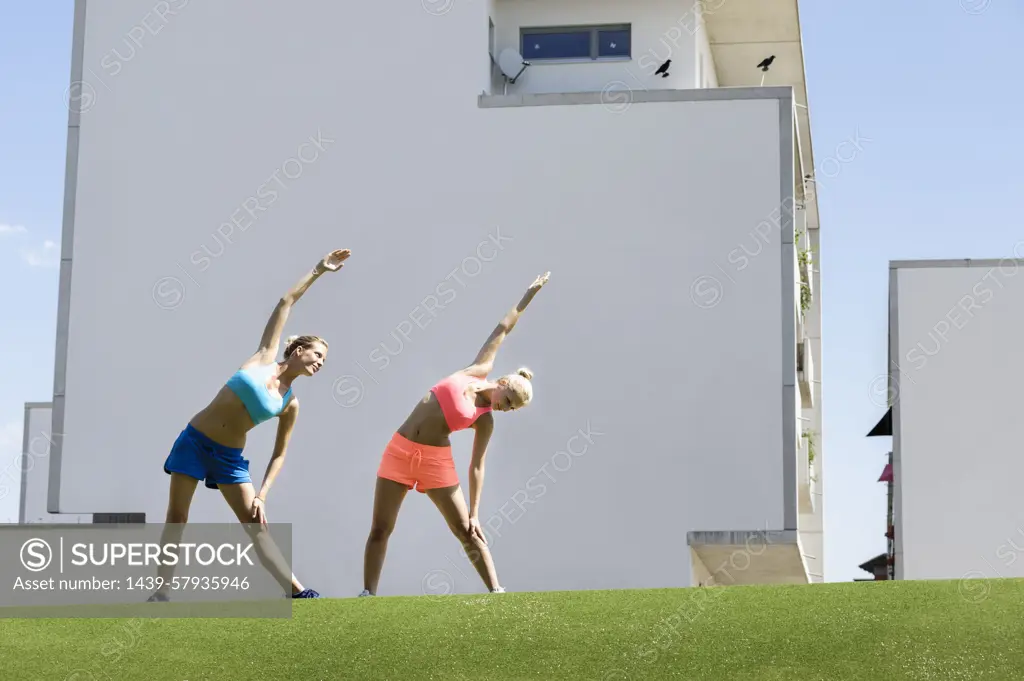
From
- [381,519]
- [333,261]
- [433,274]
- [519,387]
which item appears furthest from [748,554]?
[333,261]

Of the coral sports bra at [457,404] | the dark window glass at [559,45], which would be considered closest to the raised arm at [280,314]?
the coral sports bra at [457,404]

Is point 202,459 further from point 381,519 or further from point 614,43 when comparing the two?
point 614,43

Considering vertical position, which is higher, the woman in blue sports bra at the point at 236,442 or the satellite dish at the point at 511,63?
the satellite dish at the point at 511,63

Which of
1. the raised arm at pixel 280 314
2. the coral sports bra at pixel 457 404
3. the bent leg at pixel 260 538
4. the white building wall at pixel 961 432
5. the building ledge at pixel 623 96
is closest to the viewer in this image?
the bent leg at pixel 260 538

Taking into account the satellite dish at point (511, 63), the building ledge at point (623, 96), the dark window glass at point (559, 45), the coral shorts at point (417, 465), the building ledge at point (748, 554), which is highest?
the dark window glass at point (559, 45)

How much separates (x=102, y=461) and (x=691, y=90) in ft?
31.3

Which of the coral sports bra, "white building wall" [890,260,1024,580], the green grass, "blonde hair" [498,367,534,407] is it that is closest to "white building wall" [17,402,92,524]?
"white building wall" [890,260,1024,580]

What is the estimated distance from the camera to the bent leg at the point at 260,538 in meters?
12.4

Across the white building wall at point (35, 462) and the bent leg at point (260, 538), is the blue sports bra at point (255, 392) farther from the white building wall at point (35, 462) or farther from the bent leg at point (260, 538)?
the white building wall at point (35, 462)

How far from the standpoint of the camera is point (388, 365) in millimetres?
20719

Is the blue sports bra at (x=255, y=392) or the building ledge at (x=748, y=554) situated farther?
the building ledge at (x=748, y=554)

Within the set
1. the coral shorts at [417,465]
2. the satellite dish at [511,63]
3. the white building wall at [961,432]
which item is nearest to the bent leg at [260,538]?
the coral shorts at [417,465]

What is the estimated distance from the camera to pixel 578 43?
22.5m

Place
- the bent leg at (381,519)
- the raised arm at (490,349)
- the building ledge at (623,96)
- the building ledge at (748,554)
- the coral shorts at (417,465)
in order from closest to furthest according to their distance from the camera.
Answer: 1. the coral shorts at (417,465)
2. the bent leg at (381,519)
3. the raised arm at (490,349)
4. the building ledge at (748,554)
5. the building ledge at (623,96)
